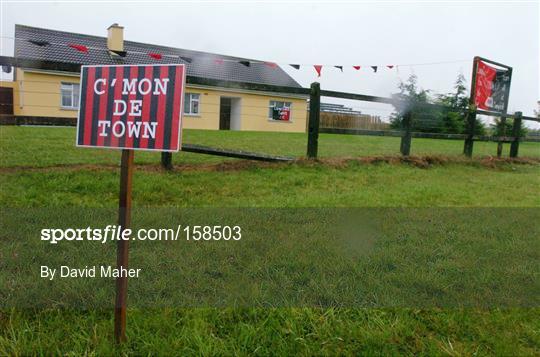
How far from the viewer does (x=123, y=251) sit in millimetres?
1992

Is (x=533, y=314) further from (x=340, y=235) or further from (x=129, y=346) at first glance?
(x=129, y=346)

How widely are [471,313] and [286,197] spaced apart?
2499 mm

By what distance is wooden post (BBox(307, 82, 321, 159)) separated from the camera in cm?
644

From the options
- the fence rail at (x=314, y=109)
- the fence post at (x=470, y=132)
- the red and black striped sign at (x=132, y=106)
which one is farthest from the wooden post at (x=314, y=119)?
the red and black striped sign at (x=132, y=106)

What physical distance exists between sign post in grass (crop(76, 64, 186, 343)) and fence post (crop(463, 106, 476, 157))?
858 cm

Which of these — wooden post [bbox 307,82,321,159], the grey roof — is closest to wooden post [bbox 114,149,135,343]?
wooden post [bbox 307,82,321,159]

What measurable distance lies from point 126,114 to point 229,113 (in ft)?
69.9

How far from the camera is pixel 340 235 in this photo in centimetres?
343

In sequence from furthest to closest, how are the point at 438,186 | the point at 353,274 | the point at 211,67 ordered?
the point at 211,67
the point at 438,186
the point at 353,274

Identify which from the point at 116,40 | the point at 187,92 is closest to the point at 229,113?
the point at 187,92

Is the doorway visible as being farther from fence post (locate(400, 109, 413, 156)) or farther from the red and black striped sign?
the red and black striped sign

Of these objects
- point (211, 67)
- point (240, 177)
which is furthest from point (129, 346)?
point (211, 67)

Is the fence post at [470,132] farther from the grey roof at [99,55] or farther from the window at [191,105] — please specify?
the window at [191,105]

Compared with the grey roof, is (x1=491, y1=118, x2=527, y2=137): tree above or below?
below
